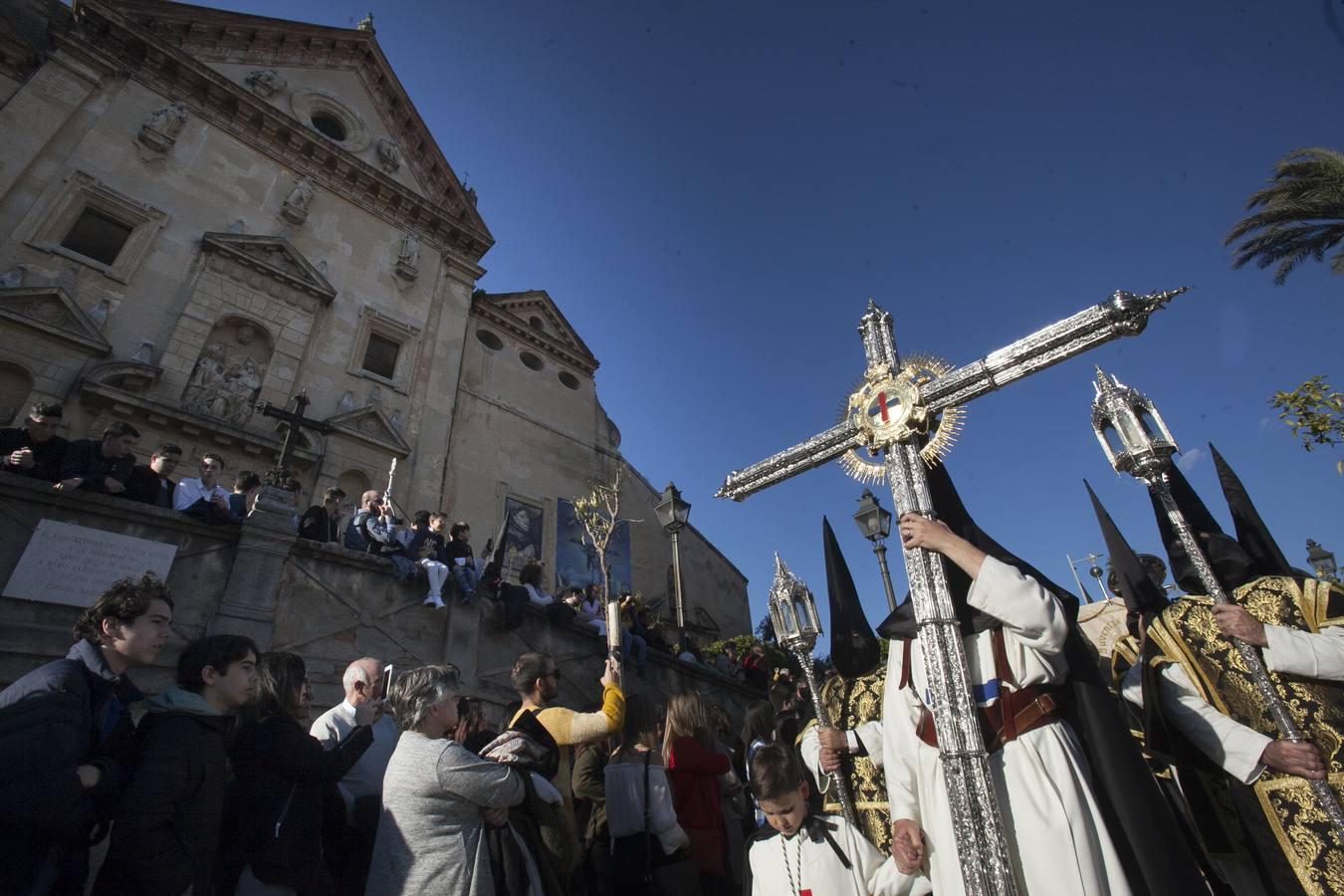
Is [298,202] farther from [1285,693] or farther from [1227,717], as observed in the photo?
[1285,693]

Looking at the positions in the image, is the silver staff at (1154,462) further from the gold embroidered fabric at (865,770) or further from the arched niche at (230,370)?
the arched niche at (230,370)

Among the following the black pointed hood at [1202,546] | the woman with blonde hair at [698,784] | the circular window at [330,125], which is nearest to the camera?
the woman with blonde hair at [698,784]

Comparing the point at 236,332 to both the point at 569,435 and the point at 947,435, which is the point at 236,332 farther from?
the point at 947,435

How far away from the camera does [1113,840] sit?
2.56 m

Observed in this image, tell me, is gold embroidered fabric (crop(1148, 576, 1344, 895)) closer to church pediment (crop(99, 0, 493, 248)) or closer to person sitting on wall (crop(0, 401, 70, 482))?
person sitting on wall (crop(0, 401, 70, 482))

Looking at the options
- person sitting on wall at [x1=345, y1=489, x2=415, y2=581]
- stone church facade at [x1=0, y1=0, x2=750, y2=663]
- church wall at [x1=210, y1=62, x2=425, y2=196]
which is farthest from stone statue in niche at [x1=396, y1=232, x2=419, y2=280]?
person sitting on wall at [x1=345, y1=489, x2=415, y2=581]

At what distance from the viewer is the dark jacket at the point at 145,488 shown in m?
7.24

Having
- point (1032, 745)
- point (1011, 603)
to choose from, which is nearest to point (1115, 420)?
point (1011, 603)

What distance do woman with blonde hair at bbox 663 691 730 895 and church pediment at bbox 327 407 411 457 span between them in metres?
13.8

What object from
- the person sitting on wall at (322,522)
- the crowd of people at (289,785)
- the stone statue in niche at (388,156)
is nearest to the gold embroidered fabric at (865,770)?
the crowd of people at (289,785)

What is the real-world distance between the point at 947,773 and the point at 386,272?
20373 millimetres

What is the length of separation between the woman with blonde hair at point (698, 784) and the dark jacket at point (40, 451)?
7046 millimetres

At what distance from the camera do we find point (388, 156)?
21.3 m

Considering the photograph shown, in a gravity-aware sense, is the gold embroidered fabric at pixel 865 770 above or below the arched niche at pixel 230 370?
below
